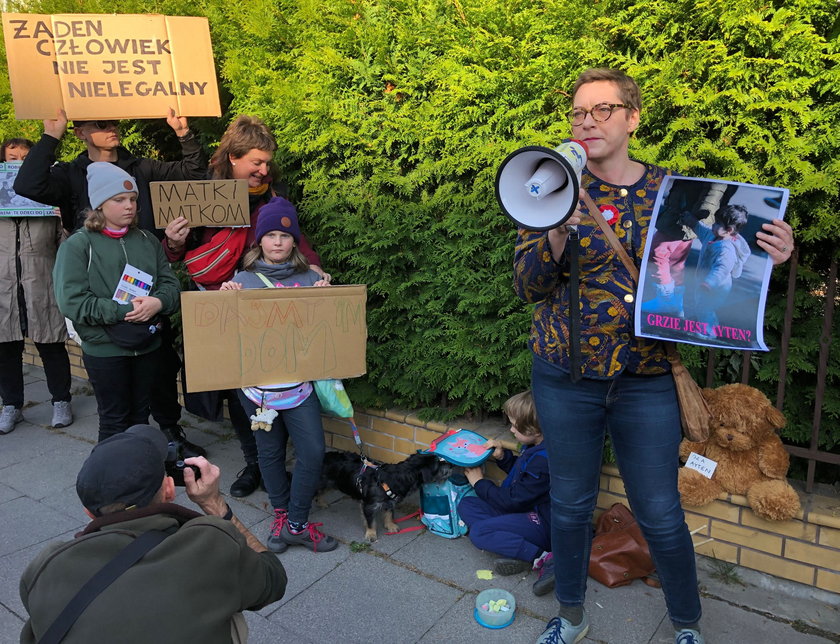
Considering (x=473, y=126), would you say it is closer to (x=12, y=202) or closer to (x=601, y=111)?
(x=601, y=111)

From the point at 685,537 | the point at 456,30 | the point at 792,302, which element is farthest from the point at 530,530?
the point at 456,30

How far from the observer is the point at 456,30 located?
349 cm

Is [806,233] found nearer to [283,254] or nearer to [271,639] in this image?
[283,254]

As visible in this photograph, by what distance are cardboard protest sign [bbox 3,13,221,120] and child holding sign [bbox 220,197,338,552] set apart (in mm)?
1126

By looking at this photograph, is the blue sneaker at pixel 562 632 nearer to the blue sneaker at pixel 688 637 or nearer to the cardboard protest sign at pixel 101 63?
the blue sneaker at pixel 688 637

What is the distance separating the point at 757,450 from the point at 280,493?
240 centimetres

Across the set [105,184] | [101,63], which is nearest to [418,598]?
[105,184]

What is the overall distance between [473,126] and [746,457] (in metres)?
2.14

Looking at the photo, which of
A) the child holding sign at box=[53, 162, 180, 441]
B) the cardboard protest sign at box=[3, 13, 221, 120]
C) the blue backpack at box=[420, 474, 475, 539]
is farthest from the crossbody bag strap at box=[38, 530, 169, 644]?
the cardboard protest sign at box=[3, 13, 221, 120]

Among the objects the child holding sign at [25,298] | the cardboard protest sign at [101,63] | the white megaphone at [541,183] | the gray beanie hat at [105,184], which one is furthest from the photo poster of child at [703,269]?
the child holding sign at [25,298]

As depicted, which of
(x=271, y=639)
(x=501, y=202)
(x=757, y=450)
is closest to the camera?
(x=501, y=202)

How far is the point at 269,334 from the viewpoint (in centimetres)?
329

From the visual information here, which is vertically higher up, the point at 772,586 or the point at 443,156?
the point at 443,156

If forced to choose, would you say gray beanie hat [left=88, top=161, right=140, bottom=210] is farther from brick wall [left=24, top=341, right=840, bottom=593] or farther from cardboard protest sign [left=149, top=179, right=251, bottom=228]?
brick wall [left=24, top=341, right=840, bottom=593]
